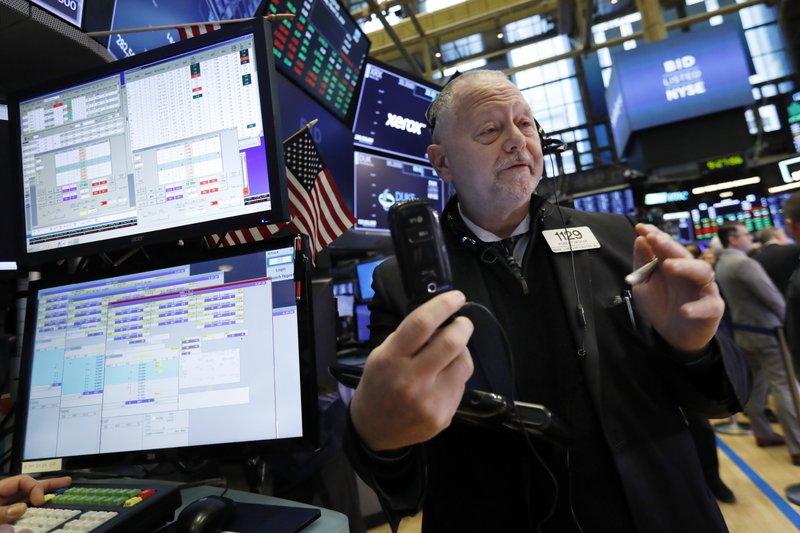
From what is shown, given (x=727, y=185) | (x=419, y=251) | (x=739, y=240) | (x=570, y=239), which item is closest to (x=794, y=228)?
(x=739, y=240)

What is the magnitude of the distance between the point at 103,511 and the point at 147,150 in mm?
826

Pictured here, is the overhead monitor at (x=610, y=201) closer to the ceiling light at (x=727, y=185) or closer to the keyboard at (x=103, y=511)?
the ceiling light at (x=727, y=185)

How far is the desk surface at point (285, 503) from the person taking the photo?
2.46ft

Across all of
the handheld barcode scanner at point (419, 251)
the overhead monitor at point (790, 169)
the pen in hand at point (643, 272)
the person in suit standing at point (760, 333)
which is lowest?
the person in suit standing at point (760, 333)

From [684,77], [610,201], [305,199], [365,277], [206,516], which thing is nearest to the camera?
[206,516]

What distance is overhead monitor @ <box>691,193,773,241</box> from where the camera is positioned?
21.9 feet

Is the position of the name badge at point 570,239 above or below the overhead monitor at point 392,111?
below

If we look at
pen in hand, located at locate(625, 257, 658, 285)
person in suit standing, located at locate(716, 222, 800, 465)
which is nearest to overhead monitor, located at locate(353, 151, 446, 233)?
pen in hand, located at locate(625, 257, 658, 285)

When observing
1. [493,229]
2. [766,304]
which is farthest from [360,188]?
[766,304]

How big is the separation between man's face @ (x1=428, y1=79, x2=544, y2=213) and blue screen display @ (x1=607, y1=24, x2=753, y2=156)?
6806 mm

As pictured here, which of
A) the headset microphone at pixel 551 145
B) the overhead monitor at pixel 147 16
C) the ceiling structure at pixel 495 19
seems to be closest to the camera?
the headset microphone at pixel 551 145

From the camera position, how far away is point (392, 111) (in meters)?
3.17

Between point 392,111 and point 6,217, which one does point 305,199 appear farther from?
point 392,111

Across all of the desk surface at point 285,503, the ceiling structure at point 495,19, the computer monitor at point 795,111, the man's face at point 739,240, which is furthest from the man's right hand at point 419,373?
the computer monitor at point 795,111
